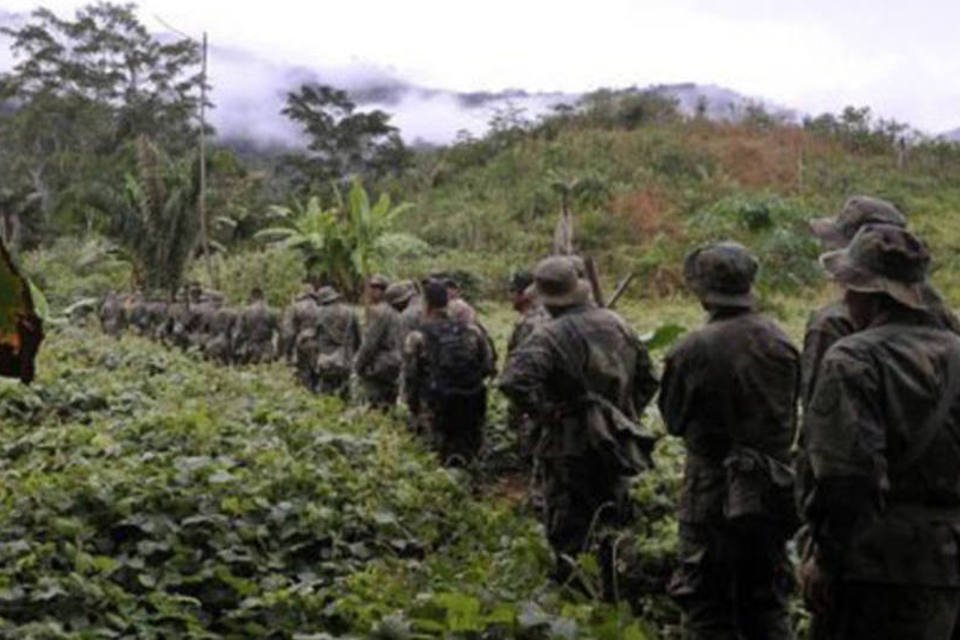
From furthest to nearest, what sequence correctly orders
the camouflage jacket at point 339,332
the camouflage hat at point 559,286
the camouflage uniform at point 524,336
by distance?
the camouflage jacket at point 339,332 → the camouflage uniform at point 524,336 → the camouflage hat at point 559,286

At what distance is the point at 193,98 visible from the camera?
172 feet

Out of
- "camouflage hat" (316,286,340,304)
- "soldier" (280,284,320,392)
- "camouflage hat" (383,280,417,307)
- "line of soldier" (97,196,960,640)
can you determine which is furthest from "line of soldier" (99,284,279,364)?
"line of soldier" (97,196,960,640)

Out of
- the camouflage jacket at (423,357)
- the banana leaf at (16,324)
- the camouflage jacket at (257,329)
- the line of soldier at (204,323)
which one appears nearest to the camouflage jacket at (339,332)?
the line of soldier at (204,323)

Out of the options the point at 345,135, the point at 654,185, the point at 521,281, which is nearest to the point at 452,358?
the point at 521,281

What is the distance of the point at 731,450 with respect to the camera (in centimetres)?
492

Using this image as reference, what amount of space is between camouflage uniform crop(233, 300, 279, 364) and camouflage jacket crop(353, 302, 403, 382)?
5865 mm

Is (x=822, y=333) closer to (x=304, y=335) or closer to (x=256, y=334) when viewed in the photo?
(x=304, y=335)

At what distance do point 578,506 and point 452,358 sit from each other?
340 cm

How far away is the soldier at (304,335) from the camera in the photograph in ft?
46.1

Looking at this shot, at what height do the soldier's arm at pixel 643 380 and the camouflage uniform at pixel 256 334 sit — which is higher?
the soldier's arm at pixel 643 380

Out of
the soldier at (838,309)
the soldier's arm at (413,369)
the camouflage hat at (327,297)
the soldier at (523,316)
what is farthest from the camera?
the camouflage hat at (327,297)

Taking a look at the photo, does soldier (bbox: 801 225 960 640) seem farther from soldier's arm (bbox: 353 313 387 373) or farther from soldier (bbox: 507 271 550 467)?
soldier's arm (bbox: 353 313 387 373)

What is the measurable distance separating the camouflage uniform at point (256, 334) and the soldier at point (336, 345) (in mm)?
3253

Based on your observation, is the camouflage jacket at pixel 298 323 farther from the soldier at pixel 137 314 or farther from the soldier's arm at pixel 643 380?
the soldier's arm at pixel 643 380
